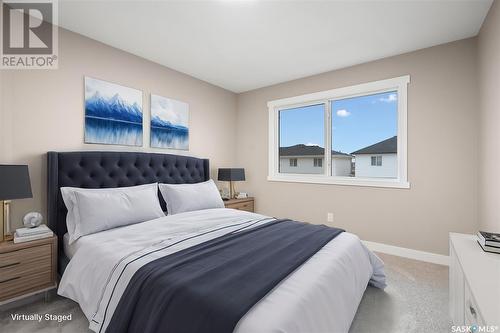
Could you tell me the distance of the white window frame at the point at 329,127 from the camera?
303cm

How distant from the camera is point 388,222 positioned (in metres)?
3.14

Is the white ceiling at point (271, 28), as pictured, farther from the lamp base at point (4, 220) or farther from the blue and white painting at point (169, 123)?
the lamp base at point (4, 220)

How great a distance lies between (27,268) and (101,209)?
66cm

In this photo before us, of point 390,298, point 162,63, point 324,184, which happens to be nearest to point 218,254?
point 390,298

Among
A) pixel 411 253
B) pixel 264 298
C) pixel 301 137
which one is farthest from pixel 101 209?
pixel 411 253

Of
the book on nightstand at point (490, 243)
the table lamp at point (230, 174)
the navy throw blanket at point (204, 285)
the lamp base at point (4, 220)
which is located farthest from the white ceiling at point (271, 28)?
the navy throw blanket at point (204, 285)

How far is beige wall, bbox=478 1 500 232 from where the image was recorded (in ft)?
6.56

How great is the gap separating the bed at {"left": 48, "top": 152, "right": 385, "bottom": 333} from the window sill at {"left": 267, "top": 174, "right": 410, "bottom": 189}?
4.13 ft

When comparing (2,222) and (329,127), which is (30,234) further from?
(329,127)

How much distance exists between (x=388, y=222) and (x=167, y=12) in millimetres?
3438

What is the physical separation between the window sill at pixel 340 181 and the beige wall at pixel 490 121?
759 mm

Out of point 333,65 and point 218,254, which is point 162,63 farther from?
point 218,254

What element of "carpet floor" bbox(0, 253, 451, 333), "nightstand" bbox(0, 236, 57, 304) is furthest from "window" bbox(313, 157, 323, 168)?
"nightstand" bbox(0, 236, 57, 304)

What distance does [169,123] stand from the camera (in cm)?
346
